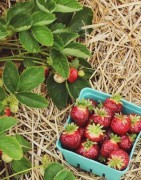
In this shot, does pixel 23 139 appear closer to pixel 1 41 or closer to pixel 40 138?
pixel 40 138

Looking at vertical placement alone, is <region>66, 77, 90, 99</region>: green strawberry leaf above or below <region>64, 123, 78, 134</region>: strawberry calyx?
above

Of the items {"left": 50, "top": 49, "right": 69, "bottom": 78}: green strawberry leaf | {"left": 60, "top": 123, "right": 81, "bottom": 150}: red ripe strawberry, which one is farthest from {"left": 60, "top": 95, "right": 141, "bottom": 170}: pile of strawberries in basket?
{"left": 50, "top": 49, "right": 69, "bottom": 78}: green strawberry leaf

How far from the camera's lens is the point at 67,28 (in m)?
1.72

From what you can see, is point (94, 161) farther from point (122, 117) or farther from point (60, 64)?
point (60, 64)

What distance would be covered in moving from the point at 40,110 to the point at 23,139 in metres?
0.14

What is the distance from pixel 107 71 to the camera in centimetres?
179

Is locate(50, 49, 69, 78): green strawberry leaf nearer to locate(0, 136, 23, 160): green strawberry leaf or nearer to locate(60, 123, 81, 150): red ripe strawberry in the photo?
locate(60, 123, 81, 150): red ripe strawberry

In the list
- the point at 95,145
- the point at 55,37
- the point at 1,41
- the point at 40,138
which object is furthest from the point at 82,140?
the point at 1,41

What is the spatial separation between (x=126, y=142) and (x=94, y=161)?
125 millimetres

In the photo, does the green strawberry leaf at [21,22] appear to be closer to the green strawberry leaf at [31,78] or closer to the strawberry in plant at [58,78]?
the green strawberry leaf at [31,78]

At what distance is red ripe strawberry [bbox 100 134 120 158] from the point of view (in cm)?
154

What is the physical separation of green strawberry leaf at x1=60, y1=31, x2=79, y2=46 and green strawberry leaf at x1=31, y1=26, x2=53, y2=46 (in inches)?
3.8

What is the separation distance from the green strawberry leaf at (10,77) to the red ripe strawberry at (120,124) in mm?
346

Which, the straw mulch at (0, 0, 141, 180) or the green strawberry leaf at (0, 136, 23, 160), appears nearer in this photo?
the green strawberry leaf at (0, 136, 23, 160)
